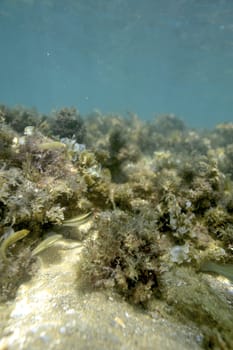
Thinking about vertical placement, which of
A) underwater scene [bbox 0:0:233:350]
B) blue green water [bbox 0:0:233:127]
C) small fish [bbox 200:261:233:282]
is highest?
blue green water [bbox 0:0:233:127]

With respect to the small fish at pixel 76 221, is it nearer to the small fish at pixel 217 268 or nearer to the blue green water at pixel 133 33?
the small fish at pixel 217 268

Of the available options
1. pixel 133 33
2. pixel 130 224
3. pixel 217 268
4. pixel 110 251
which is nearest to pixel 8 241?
pixel 110 251

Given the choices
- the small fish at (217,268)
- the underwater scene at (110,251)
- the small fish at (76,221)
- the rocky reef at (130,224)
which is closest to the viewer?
the underwater scene at (110,251)

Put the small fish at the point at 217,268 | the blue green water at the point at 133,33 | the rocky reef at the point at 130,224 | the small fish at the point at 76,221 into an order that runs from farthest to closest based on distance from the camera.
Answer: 1. the blue green water at the point at 133,33
2. the small fish at the point at 76,221
3. the small fish at the point at 217,268
4. the rocky reef at the point at 130,224

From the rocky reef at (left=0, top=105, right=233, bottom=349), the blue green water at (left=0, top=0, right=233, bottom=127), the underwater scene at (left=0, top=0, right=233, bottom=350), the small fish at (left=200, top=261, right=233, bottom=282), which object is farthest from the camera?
the blue green water at (left=0, top=0, right=233, bottom=127)

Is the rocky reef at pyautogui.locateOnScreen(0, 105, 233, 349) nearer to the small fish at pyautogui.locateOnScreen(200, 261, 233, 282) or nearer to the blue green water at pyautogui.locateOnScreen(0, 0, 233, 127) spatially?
the small fish at pyautogui.locateOnScreen(200, 261, 233, 282)

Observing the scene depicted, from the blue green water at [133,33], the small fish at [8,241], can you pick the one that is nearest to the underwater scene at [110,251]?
the small fish at [8,241]

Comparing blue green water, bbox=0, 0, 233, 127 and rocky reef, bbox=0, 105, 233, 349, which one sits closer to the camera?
rocky reef, bbox=0, 105, 233, 349

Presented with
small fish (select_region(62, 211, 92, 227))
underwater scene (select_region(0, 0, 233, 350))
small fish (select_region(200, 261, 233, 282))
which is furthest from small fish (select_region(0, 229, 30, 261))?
small fish (select_region(200, 261, 233, 282))

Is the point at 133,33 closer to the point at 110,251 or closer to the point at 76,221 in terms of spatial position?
the point at 76,221

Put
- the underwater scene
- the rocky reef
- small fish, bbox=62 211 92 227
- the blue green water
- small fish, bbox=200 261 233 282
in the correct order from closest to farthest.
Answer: the underwater scene → the rocky reef → small fish, bbox=200 261 233 282 → small fish, bbox=62 211 92 227 → the blue green water
